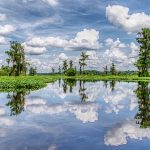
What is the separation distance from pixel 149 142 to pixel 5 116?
10815 millimetres

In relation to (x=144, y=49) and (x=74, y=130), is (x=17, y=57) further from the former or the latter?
(x=74, y=130)

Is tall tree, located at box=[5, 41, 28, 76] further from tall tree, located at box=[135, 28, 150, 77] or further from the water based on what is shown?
the water

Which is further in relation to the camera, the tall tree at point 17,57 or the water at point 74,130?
the tall tree at point 17,57

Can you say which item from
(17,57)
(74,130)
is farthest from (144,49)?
(74,130)

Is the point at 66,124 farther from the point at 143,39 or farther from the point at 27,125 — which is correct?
the point at 143,39

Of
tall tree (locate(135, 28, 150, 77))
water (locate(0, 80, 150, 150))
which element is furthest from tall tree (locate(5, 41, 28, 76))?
water (locate(0, 80, 150, 150))

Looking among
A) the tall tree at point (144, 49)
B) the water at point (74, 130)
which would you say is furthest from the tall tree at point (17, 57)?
the water at point (74, 130)

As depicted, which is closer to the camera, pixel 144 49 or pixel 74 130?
pixel 74 130

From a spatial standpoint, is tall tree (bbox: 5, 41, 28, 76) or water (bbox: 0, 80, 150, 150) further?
tall tree (bbox: 5, 41, 28, 76)

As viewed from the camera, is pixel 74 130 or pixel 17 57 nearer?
pixel 74 130

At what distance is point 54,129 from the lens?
1747 centimetres

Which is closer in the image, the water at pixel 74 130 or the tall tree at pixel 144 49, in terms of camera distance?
the water at pixel 74 130

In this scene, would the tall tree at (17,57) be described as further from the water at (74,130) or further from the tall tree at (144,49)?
the water at (74,130)

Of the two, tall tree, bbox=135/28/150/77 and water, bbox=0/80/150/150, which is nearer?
water, bbox=0/80/150/150
